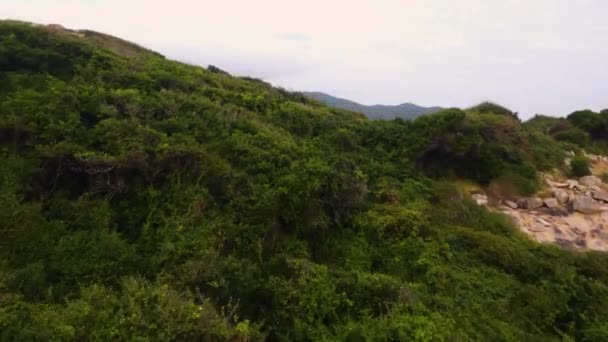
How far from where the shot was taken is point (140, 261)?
814 centimetres

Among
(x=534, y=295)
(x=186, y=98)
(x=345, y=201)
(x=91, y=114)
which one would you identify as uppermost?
(x=186, y=98)

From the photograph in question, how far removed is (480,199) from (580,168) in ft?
15.3

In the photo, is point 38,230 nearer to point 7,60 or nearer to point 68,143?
point 68,143

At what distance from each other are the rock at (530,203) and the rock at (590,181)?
2522mm

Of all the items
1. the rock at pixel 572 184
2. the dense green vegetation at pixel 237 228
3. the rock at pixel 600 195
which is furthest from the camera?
the rock at pixel 572 184

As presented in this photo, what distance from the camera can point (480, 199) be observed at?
13.0 meters

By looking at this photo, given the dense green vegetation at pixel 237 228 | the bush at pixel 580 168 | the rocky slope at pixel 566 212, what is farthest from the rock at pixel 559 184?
the bush at pixel 580 168

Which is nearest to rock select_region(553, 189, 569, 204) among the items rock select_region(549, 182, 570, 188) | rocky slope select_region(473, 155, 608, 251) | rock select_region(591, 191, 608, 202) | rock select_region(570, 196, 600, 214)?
rocky slope select_region(473, 155, 608, 251)

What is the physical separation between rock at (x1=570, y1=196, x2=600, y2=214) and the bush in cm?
234

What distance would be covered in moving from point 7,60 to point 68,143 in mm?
5138

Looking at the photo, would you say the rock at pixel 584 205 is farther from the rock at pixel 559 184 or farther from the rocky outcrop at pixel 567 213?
the rock at pixel 559 184

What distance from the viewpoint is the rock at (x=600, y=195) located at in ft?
42.8

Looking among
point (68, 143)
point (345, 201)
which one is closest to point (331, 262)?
point (345, 201)

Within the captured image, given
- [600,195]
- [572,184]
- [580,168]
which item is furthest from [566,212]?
[580,168]
